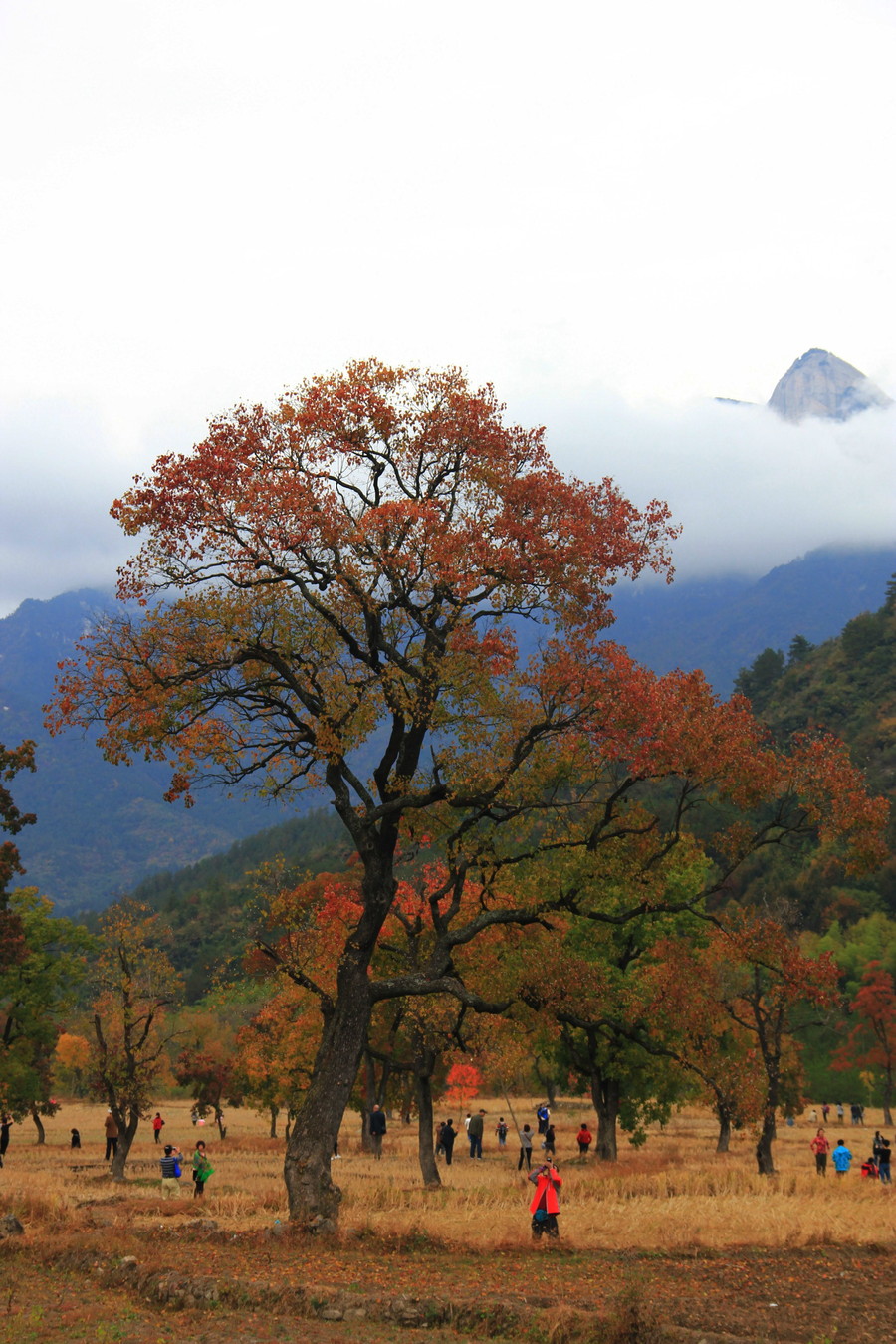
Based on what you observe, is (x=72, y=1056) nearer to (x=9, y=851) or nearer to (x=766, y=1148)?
(x=9, y=851)

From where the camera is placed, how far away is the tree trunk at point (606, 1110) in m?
39.0

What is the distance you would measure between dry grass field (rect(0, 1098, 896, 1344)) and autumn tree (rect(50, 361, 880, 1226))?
2.60 meters

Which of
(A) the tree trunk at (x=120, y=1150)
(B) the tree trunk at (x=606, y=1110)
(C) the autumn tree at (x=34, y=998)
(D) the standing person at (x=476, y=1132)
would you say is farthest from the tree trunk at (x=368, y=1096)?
(C) the autumn tree at (x=34, y=998)

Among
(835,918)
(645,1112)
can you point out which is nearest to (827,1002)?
(645,1112)

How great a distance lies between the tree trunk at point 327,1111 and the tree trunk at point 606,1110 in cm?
2187

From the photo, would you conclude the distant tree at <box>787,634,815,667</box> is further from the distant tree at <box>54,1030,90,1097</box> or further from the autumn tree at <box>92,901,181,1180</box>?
the autumn tree at <box>92,901,181,1180</box>

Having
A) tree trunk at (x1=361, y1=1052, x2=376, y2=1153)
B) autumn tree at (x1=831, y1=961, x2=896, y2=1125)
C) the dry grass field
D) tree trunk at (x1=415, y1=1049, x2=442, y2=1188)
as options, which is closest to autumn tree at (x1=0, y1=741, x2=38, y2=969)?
the dry grass field

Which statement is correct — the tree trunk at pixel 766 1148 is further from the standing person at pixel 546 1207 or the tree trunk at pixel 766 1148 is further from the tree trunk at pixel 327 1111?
the tree trunk at pixel 327 1111

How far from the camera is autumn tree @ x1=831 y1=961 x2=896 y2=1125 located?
73.4m

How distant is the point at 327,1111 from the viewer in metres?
19.0

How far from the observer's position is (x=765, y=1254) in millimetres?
17453

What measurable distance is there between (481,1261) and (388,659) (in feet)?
34.7

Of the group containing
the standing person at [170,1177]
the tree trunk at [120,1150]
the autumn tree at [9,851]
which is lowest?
the tree trunk at [120,1150]

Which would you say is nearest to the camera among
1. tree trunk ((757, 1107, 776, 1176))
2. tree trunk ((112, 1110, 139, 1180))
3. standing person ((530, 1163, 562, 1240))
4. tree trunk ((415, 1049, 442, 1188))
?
standing person ((530, 1163, 562, 1240))
